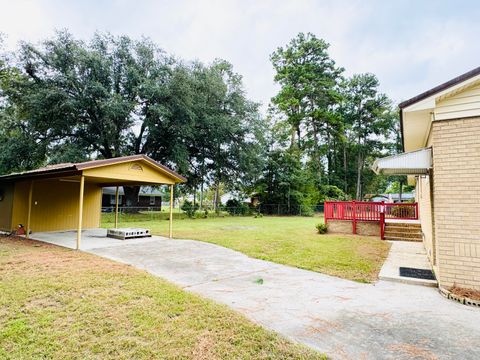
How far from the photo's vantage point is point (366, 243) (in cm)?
952

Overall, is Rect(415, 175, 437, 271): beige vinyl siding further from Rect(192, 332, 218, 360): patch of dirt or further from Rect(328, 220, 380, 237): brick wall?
Rect(192, 332, 218, 360): patch of dirt

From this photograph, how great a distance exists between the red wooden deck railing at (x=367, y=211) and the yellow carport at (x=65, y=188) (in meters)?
7.26

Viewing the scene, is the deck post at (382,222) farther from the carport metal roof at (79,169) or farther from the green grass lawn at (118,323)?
the green grass lawn at (118,323)

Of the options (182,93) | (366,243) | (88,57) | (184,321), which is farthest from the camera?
(182,93)

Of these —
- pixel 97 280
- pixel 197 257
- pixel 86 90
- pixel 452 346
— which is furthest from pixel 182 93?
pixel 452 346

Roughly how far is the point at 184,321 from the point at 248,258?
154 inches

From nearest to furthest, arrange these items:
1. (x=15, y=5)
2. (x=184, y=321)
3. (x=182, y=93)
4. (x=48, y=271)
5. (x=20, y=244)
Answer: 1. (x=184, y=321)
2. (x=48, y=271)
3. (x=20, y=244)
4. (x=15, y=5)
5. (x=182, y=93)

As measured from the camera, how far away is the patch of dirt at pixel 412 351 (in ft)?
8.02

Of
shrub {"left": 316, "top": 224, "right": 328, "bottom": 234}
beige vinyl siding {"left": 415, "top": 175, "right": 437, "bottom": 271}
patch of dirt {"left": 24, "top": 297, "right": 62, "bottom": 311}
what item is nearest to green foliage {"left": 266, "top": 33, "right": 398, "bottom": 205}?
shrub {"left": 316, "top": 224, "right": 328, "bottom": 234}

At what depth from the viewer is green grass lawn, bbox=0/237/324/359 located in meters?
2.53

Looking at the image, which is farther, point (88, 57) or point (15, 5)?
point (88, 57)

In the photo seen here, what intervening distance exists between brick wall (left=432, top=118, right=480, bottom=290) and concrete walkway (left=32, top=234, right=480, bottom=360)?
0.61 meters

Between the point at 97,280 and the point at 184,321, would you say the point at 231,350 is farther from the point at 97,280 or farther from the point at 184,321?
the point at 97,280

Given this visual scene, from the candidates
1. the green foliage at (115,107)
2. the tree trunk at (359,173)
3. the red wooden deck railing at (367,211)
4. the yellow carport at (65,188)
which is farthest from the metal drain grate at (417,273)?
the tree trunk at (359,173)
